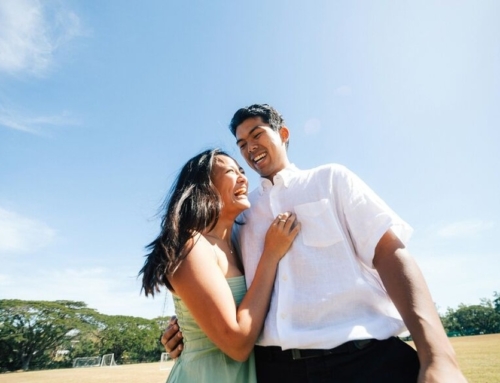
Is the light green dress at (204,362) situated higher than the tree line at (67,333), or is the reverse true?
the tree line at (67,333)

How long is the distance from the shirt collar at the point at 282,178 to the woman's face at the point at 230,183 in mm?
193

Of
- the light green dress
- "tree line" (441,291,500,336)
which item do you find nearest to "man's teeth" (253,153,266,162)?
the light green dress

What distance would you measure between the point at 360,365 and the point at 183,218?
1.69 meters

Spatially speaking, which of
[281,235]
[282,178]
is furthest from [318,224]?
[282,178]

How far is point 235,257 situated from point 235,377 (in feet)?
3.27

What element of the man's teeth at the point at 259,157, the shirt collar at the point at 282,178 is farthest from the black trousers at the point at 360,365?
the man's teeth at the point at 259,157

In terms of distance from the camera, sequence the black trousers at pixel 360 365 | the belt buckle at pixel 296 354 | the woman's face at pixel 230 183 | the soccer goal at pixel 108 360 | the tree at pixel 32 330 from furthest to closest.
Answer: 1. the soccer goal at pixel 108 360
2. the tree at pixel 32 330
3. the woman's face at pixel 230 183
4. the belt buckle at pixel 296 354
5. the black trousers at pixel 360 365

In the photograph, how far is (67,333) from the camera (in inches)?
2100

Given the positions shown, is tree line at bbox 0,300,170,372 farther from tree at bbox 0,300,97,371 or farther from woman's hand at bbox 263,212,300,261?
woman's hand at bbox 263,212,300,261

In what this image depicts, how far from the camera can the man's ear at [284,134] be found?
11.3 feet

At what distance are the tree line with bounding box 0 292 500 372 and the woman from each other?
2318 inches

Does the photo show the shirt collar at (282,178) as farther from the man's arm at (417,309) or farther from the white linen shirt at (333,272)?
the man's arm at (417,309)

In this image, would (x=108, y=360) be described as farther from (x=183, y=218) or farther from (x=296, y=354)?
(x=296, y=354)

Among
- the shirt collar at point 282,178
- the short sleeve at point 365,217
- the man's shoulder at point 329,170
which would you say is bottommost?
the short sleeve at point 365,217
